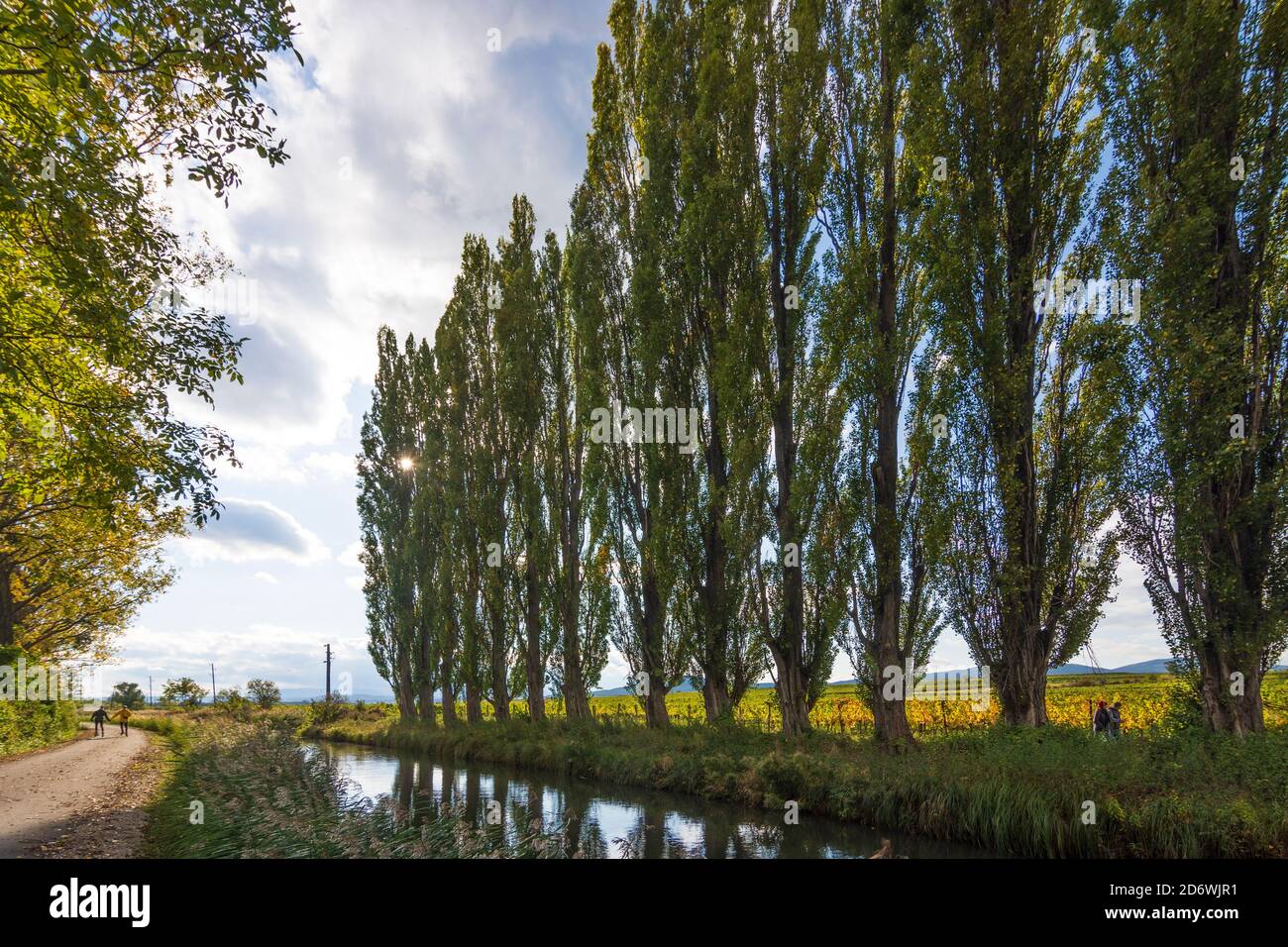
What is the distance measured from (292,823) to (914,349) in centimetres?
1425

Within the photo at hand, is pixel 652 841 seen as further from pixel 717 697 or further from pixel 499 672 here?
pixel 499 672

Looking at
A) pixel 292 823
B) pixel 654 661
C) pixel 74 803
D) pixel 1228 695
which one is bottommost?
pixel 74 803

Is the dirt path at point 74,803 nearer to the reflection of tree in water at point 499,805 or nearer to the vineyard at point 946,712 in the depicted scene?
the reflection of tree in water at point 499,805

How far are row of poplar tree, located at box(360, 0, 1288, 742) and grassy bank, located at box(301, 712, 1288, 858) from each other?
128cm

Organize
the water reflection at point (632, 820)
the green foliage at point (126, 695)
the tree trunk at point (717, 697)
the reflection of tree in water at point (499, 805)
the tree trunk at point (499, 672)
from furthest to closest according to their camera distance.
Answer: the green foliage at point (126, 695)
the tree trunk at point (499, 672)
the tree trunk at point (717, 697)
the reflection of tree in water at point (499, 805)
the water reflection at point (632, 820)

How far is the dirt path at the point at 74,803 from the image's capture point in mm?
7672

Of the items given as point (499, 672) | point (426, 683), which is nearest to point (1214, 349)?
point (499, 672)

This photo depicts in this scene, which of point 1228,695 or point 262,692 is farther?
point 262,692

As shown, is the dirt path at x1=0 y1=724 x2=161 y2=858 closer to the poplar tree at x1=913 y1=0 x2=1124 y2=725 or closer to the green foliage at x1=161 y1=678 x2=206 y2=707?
the poplar tree at x1=913 y1=0 x2=1124 y2=725

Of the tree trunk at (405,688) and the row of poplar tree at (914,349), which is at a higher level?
the row of poplar tree at (914,349)

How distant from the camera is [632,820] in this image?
1141 cm

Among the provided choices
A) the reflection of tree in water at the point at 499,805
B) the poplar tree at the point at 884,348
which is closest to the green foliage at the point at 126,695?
the reflection of tree in water at the point at 499,805

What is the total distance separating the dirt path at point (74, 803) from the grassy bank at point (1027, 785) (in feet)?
32.3
